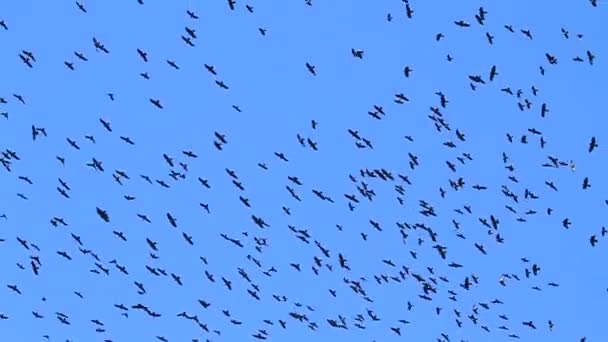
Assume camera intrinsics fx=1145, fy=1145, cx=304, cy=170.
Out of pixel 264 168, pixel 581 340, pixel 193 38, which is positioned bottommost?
pixel 581 340

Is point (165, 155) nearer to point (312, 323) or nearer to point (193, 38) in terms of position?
point (193, 38)

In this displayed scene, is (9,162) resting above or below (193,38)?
below

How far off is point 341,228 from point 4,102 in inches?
491

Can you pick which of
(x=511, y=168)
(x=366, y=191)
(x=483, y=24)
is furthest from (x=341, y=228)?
(x=483, y=24)

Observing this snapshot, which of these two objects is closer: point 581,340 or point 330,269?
point 581,340

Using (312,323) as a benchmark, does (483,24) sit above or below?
above

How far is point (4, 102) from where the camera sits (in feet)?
130

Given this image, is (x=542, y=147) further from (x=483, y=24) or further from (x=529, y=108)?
(x=483, y=24)

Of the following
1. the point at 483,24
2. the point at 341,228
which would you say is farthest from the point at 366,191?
the point at 483,24

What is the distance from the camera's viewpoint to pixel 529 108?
121 feet

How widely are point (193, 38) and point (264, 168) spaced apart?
495 cm

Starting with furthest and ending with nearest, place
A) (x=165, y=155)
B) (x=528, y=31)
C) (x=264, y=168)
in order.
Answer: (x=165, y=155)
(x=264, y=168)
(x=528, y=31)

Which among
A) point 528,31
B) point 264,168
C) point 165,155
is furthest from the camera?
point 165,155

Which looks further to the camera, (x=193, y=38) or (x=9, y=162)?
(x=9, y=162)
